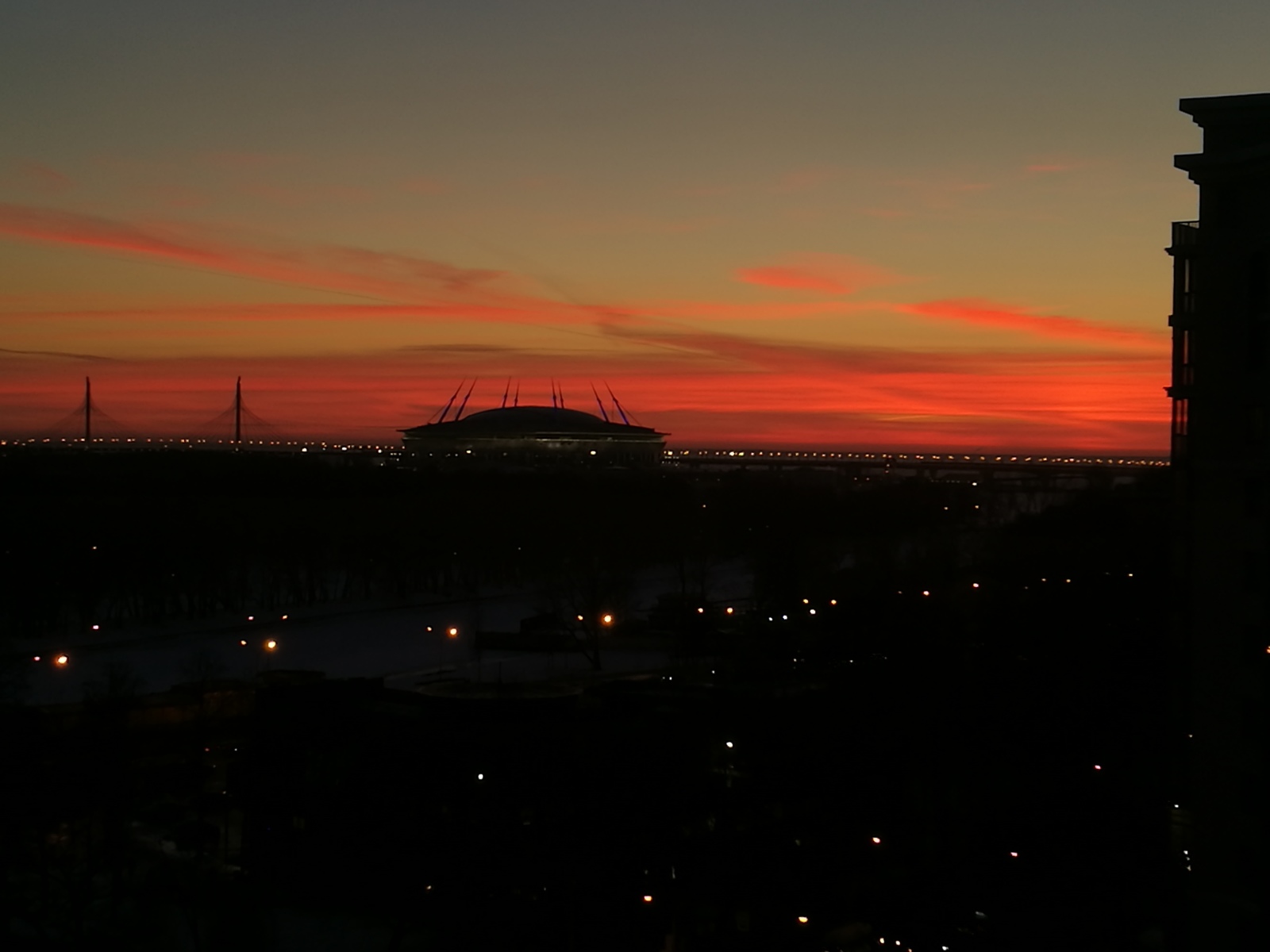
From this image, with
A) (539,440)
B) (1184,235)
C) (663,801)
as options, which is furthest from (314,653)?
(539,440)

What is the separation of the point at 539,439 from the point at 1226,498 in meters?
47.5

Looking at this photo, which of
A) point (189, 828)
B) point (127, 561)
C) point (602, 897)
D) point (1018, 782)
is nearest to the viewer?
point (602, 897)

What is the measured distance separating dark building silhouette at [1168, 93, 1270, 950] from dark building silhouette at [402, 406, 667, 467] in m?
39.0

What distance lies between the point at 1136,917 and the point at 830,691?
1.73 meters

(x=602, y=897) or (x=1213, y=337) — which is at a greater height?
(x=1213, y=337)

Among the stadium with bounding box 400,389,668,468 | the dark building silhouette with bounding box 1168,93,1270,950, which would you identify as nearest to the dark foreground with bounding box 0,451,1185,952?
the dark building silhouette with bounding box 1168,93,1270,950

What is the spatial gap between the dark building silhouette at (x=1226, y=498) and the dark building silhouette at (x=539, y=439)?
3903cm

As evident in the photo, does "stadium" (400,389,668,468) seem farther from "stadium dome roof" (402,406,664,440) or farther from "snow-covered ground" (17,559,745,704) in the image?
"snow-covered ground" (17,559,745,704)

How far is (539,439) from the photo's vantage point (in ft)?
163

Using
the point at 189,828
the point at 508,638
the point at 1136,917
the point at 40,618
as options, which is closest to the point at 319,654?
the point at 508,638

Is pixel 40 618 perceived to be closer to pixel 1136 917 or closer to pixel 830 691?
pixel 830 691

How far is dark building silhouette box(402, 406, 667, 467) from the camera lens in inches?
1770

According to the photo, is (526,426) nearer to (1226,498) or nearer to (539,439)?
(539,439)

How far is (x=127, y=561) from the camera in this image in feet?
38.1
